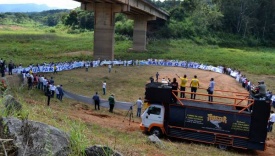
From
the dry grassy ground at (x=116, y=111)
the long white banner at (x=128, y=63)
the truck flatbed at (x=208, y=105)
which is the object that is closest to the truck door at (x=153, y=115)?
the dry grassy ground at (x=116, y=111)

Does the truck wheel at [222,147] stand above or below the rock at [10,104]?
below

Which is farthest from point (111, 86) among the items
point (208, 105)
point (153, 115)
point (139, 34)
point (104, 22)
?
point (139, 34)

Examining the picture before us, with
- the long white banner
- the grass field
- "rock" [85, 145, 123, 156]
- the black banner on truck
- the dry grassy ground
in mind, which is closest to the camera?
"rock" [85, 145, 123, 156]

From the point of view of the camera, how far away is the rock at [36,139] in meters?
5.27

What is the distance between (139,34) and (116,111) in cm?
4815

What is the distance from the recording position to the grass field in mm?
10452

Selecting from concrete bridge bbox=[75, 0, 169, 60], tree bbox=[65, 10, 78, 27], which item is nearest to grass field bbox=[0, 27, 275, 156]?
concrete bridge bbox=[75, 0, 169, 60]

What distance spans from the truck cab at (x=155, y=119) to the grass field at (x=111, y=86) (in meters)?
0.71

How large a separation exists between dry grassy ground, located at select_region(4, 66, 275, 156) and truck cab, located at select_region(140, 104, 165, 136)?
62cm

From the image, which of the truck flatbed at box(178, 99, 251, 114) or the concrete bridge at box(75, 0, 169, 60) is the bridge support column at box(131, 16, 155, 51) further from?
the truck flatbed at box(178, 99, 251, 114)

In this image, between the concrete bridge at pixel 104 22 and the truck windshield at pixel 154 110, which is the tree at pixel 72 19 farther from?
the truck windshield at pixel 154 110

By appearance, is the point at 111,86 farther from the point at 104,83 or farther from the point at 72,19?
the point at 72,19

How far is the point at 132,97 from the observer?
2922 centimetres

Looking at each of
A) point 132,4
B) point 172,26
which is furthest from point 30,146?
point 172,26
